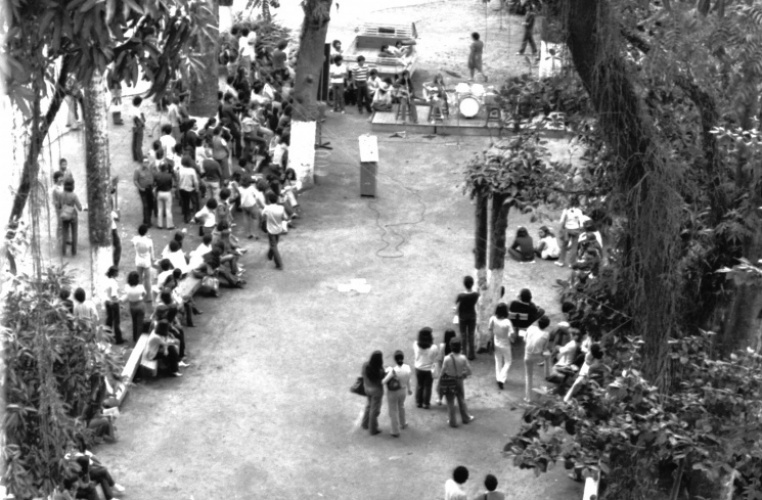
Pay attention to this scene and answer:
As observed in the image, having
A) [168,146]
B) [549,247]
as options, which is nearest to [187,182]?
[168,146]

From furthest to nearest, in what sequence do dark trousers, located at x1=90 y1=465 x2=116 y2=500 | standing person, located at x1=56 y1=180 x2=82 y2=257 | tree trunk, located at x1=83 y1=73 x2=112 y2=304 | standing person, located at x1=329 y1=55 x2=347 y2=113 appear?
standing person, located at x1=329 y1=55 x2=347 y2=113, standing person, located at x1=56 y1=180 x2=82 y2=257, tree trunk, located at x1=83 y1=73 x2=112 y2=304, dark trousers, located at x1=90 y1=465 x2=116 y2=500

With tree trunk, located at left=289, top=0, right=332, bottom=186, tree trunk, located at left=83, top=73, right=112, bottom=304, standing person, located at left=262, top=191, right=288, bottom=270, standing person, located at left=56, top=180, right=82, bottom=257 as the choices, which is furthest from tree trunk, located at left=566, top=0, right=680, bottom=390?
tree trunk, located at left=289, top=0, right=332, bottom=186

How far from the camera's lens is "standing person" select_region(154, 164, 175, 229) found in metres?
21.2

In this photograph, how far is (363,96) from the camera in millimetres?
28250

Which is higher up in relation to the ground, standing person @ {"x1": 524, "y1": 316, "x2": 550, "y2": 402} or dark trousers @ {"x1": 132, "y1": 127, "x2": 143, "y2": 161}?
dark trousers @ {"x1": 132, "y1": 127, "x2": 143, "y2": 161}

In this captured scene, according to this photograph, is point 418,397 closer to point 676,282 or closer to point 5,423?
point 676,282

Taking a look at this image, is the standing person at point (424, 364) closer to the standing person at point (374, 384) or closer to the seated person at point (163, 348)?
the standing person at point (374, 384)

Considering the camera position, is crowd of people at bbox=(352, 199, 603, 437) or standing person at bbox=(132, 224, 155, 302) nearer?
crowd of people at bbox=(352, 199, 603, 437)

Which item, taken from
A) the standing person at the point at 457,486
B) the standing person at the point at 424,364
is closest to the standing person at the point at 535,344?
the standing person at the point at 424,364

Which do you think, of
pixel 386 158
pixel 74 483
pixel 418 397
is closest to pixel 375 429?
pixel 418 397

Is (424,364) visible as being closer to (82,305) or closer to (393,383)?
(393,383)

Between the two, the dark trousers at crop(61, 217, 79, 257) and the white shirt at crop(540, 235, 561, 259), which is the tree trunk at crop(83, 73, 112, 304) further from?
the white shirt at crop(540, 235, 561, 259)

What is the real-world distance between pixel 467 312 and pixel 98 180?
4975 mm

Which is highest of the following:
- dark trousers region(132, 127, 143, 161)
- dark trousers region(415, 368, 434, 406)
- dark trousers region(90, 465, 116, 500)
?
dark trousers region(132, 127, 143, 161)
